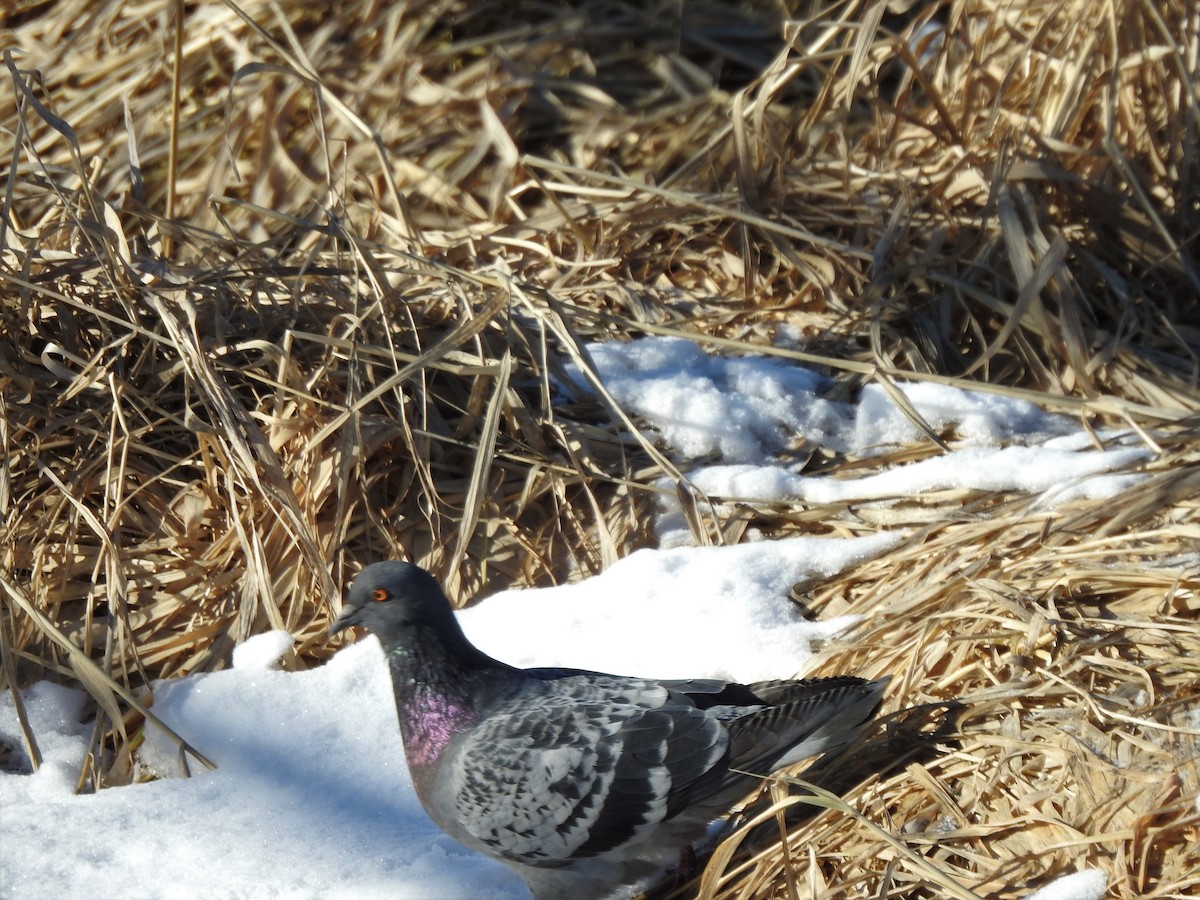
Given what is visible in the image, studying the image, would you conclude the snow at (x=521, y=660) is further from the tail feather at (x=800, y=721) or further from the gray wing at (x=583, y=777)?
the tail feather at (x=800, y=721)

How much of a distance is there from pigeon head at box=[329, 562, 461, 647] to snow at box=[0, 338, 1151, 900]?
1.43ft

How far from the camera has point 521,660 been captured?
9.77ft

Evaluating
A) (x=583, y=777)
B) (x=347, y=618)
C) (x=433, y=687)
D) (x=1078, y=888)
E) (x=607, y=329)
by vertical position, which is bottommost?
(x=1078, y=888)

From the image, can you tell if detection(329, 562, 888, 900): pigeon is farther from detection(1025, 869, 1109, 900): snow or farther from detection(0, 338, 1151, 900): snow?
detection(1025, 869, 1109, 900): snow

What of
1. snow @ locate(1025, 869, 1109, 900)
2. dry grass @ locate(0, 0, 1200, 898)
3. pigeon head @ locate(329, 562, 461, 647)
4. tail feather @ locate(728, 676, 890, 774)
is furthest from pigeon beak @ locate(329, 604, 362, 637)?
snow @ locate(1025, 869, 1109, 900)

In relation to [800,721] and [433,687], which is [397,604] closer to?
[433,687]

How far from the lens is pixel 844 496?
3.23 meters

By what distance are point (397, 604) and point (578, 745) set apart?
0.47 metres

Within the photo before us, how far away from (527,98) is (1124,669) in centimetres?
339

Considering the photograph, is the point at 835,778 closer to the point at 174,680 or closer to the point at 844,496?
the point at 844,496

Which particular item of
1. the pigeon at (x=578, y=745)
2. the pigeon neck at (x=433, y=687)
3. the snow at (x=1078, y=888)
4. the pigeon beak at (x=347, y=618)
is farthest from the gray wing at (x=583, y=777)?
the snow at (x=1078, y=888)

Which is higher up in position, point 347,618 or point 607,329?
point 607,329

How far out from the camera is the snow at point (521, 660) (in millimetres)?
2420

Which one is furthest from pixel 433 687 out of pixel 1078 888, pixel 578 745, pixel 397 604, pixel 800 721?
pixel 1078 888
